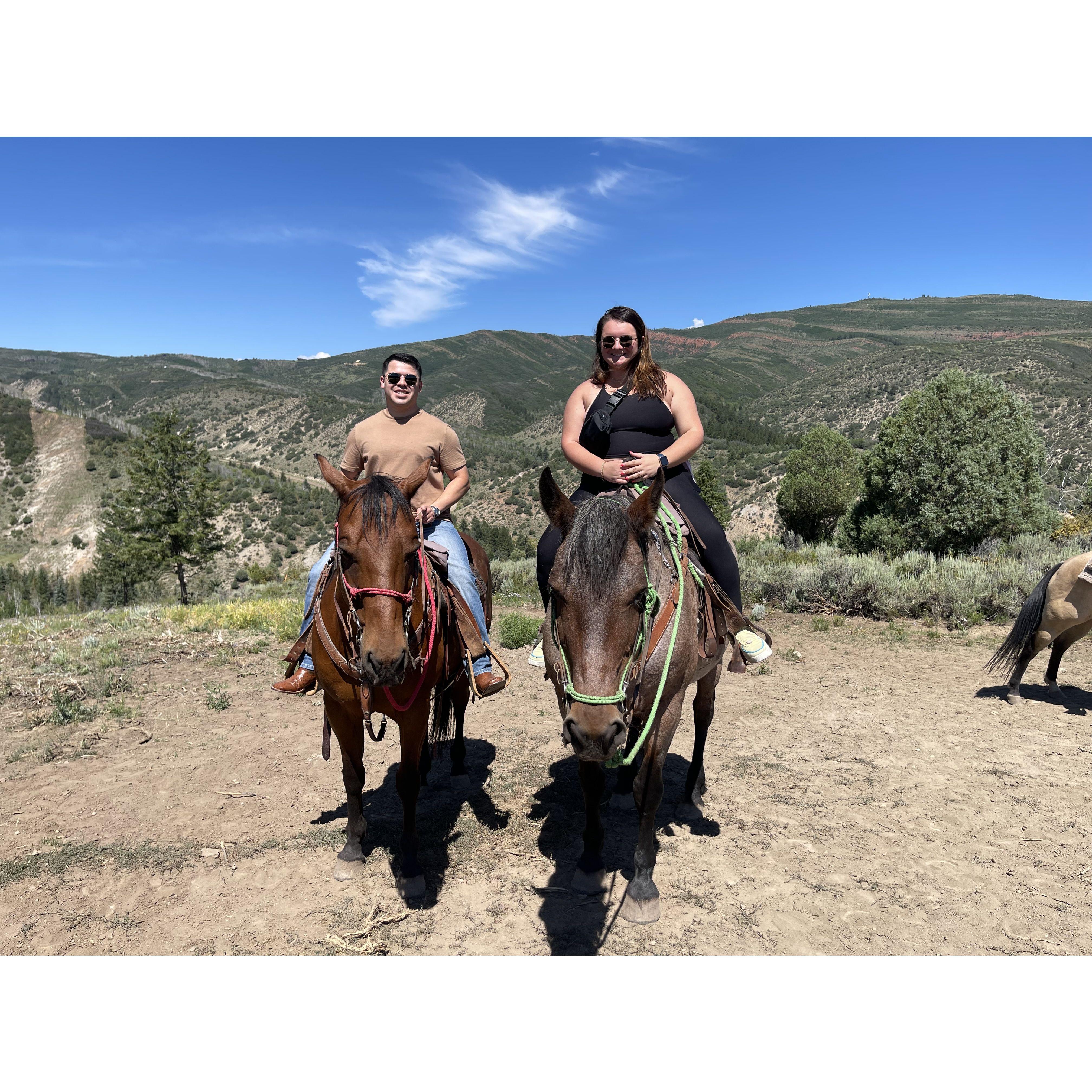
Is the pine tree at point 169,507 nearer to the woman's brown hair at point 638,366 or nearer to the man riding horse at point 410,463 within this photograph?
the man riding horse at point 410,463

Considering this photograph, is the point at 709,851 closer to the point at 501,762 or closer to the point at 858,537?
the point at 501,762

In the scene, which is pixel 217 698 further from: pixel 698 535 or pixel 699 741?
pixel 698 535

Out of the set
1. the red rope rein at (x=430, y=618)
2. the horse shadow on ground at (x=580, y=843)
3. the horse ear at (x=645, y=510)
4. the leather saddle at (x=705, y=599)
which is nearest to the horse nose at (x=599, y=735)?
the horse ear at (x=645, y=510)

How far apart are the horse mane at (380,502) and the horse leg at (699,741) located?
9.28 feet

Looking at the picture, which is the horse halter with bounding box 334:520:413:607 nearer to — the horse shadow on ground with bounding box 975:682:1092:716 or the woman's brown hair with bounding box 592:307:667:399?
the woman's brown hair with bounding box 592:307:667:399

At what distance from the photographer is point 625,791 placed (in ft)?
16.1

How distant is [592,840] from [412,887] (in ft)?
3.82

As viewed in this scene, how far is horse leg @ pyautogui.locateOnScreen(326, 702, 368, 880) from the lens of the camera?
3758mm

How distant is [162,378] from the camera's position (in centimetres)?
17512

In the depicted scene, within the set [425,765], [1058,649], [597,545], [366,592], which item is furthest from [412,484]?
[1058,649]

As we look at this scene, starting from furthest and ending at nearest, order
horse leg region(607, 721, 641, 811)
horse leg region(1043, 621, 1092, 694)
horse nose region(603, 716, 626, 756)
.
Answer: horse leg region(1043, 621, 1092, 694), horse leg region(607, 721, 641, 811), horse nose region(603, 716, 626, 756)

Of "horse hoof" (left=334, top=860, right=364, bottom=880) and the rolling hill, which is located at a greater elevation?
the rolling hill

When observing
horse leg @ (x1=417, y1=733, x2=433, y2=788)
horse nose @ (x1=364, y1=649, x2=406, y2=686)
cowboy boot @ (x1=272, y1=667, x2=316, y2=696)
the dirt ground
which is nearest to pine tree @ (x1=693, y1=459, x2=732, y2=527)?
the dirt ground

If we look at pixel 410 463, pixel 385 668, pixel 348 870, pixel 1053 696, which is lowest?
pixel 1053 696
